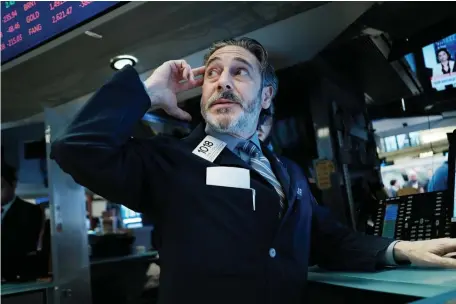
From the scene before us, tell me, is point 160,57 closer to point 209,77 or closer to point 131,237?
point 209,77

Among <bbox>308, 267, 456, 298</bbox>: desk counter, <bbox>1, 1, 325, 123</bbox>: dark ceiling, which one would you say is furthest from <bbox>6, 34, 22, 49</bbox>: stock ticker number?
<bbox>308, 267, 456, 298</bbox>: desk counter

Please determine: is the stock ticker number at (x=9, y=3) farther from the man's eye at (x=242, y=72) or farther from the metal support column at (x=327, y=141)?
the metal support column at (x=327, y=141)

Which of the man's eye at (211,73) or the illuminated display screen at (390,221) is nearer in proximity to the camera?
the man's eye at (211,73)

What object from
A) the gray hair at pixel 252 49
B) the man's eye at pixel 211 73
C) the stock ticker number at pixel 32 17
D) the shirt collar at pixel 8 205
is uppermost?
the stock ticker number at pixel 32 17

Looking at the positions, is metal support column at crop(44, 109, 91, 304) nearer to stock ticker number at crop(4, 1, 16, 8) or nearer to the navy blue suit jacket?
stock ticker number at crop(4, 1, 16, 8)

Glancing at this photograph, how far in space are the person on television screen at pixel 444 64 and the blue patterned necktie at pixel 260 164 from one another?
0.97 metres

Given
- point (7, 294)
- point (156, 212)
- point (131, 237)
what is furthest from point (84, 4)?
point (131, 237)

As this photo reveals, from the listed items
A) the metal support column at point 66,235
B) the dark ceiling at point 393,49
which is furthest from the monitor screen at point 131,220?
the dark ceiling at point 393,49

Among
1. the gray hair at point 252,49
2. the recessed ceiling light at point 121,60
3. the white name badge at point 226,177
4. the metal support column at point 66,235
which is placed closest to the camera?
the white name badge at point 226,177

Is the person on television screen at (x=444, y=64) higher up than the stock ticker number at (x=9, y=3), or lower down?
lower down

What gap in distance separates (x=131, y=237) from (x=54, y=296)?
126 centimetres

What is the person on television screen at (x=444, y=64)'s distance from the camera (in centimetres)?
168

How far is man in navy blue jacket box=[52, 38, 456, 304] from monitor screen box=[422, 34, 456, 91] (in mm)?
849

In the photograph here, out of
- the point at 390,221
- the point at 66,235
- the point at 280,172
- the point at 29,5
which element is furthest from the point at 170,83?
the point at 66,235
